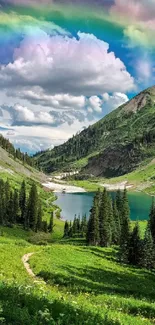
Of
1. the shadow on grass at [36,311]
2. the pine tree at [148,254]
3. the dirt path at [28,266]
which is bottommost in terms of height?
the pine tree at [148,254]

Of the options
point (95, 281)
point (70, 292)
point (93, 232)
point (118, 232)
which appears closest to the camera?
point (70, 292)

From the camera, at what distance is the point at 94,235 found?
9512 cm

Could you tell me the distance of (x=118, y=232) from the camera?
10981 centimetres

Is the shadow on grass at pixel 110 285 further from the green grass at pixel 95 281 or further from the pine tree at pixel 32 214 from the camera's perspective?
the pine tree at pixel 32 214

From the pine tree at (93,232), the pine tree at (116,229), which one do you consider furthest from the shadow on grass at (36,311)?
the pine tree at (116,229)

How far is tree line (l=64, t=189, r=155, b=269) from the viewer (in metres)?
62.5

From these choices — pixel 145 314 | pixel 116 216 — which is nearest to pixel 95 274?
pixel 145 314

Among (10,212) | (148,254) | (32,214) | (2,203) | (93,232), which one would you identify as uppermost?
(2,203)

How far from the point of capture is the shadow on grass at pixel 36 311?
37.6 feet

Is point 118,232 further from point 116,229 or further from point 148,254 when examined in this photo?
point 148,254

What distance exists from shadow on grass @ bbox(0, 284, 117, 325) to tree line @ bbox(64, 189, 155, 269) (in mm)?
49285

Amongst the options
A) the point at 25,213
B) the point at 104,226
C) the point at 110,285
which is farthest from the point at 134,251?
the point at 25,213

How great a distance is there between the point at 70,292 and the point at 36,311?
985cm

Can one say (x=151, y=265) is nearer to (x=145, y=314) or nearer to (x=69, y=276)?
(x=69, y=276)
